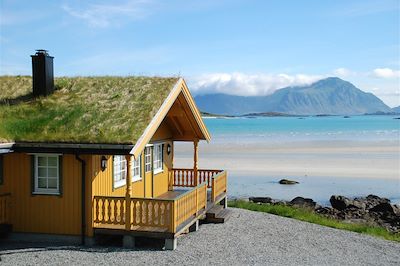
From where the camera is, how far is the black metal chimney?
17422 millimetres

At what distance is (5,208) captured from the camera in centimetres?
1563

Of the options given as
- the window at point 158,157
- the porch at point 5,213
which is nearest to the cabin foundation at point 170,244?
the porch at point 5,213

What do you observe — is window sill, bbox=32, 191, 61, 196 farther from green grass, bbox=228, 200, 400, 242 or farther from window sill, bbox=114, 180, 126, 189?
green grass, bbox=228, 200, 400, 242

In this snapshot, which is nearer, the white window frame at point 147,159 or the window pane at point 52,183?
the window pane at point 52,183

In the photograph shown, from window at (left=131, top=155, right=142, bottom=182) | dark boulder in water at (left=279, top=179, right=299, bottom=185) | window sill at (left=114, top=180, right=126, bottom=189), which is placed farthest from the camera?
dark boulder in water at (left=279, top=179, right=299, bottom=185)

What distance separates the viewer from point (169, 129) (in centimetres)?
2192

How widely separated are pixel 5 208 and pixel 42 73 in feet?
15.6

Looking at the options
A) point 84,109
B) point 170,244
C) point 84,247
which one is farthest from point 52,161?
point 170,244

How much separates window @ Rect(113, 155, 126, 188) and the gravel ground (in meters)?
2.67

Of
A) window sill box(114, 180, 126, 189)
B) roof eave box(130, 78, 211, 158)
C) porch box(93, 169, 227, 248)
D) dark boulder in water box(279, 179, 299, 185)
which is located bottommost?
dark boulder in water box(279, 179, 299, 185)

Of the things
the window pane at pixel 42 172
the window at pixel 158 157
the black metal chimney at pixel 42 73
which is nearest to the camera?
the window pane at pixel 42 172

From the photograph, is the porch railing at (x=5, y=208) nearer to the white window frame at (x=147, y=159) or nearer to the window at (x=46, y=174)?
the window at (x=46, y=174)

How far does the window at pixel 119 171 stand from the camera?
669 inches

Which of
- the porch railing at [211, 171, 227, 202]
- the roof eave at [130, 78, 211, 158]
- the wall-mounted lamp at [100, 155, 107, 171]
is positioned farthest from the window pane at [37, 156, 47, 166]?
the porch railing at [211, 171, 227, 202]
